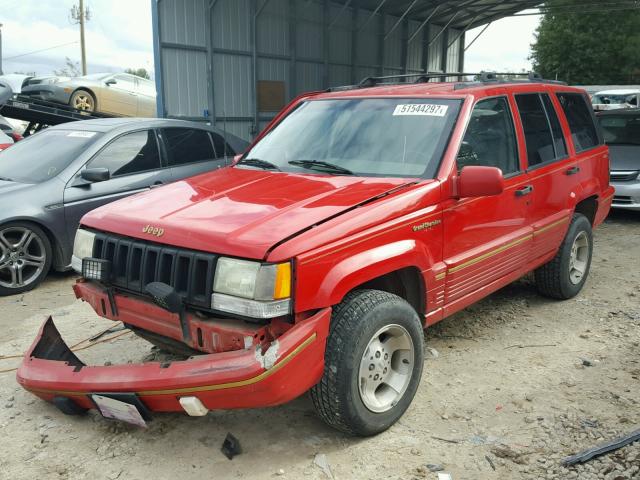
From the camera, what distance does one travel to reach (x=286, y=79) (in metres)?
15.3

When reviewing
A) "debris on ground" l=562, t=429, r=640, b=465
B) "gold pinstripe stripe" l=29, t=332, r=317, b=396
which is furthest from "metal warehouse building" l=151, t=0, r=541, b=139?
"debris on ground" l=562, t=429, r=640, b=465

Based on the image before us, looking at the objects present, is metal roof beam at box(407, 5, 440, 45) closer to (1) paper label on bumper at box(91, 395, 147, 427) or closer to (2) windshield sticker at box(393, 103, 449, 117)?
(2) windshield sticker at box(393, 103, 449, 117)

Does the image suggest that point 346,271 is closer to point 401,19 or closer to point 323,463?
point 323,463

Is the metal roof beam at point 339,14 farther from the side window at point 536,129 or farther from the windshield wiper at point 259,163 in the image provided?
the windshield wiper at point 259,163

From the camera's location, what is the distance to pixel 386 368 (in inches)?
124

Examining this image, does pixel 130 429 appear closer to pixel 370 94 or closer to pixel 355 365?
pixel 355 365

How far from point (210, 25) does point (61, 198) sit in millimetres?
8025

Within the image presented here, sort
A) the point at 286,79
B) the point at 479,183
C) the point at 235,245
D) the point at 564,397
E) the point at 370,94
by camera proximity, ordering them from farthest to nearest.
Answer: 1. the point at 286,79
2. the point at 370,94
3. the point at 564,397
4. the point at 479,183
5. the point at 235,245

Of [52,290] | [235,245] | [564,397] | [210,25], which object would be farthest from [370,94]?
[210,25]

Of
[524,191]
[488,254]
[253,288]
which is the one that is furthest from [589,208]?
[253,288]

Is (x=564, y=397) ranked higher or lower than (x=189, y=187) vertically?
lower

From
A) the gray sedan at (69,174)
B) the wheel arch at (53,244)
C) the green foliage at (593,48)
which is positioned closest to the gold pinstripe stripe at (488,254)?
the gray sedan at (69,174)

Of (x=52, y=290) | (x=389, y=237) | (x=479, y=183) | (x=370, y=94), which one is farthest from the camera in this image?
(x=52, y=290)

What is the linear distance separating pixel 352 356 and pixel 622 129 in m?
8.80
